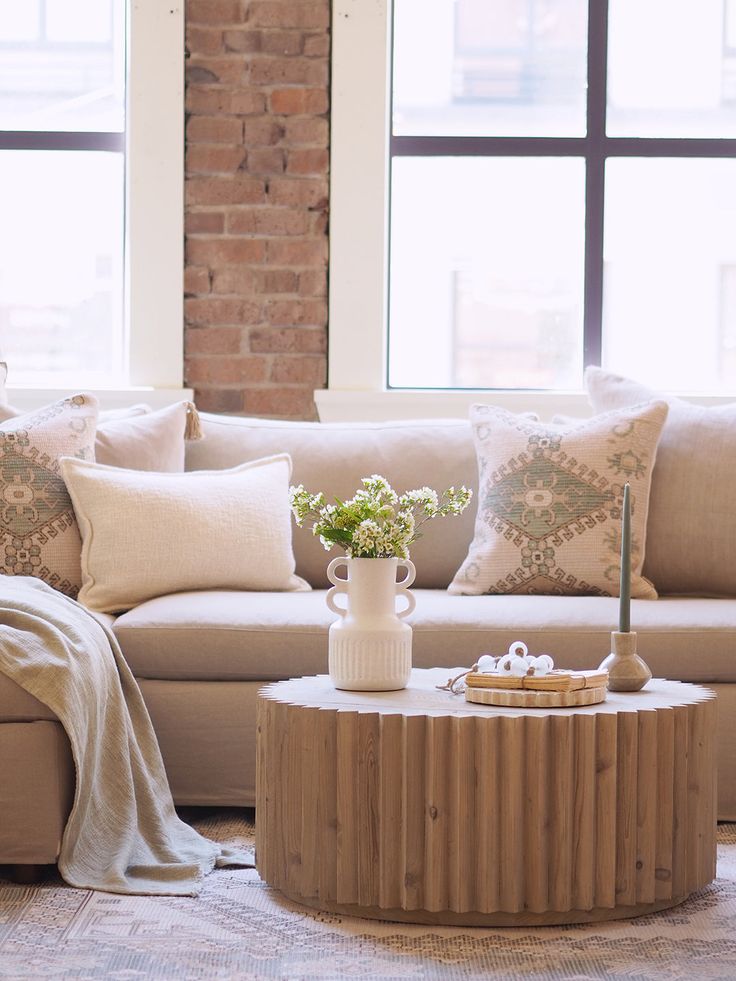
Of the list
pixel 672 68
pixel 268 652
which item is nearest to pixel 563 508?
pixel 268 652

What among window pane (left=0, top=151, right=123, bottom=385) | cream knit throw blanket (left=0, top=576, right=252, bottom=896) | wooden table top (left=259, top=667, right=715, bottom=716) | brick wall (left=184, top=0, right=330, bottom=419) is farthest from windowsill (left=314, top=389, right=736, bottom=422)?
wooden table top (left=259, top=667, right=715, bottom=716)

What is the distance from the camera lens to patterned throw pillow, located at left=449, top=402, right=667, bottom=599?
3143mm

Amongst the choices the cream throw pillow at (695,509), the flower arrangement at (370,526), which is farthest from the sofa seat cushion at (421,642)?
the flower arrangement at (370,526)

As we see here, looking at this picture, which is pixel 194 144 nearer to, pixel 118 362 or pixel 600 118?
pixel 118 362

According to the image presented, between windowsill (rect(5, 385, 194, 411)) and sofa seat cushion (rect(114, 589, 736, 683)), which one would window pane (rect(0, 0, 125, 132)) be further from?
sofa seat cushion (rect(114, 589, 736, 683))

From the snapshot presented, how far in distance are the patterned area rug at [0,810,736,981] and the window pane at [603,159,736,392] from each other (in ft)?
7.75

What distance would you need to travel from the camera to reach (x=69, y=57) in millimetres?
4258

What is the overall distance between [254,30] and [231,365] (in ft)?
3.52

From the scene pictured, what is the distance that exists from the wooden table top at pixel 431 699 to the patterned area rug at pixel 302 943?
345mm

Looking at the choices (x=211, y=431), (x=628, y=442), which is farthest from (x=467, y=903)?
(x=211, y=431)

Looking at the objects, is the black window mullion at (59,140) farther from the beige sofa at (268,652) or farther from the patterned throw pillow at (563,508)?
the beige sofa at (268,652)

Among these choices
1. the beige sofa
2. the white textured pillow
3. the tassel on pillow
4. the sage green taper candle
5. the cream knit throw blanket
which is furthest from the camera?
the tassel on pillow

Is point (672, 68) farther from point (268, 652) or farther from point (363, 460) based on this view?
point (268, 652)

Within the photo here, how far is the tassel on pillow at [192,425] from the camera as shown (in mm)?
3451
